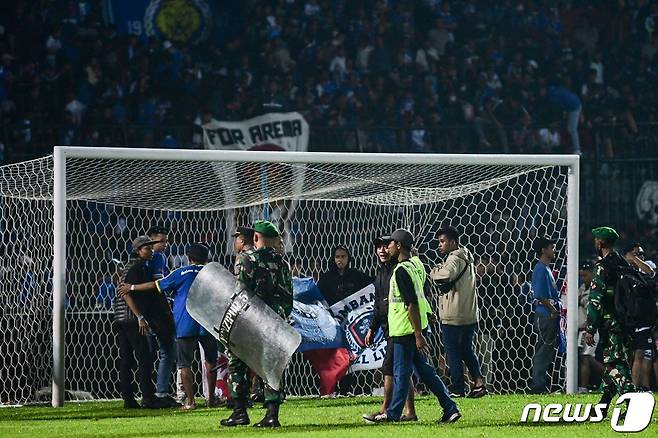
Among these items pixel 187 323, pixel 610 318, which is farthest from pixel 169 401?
pixel 610 318

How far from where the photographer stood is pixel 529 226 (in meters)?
17.2

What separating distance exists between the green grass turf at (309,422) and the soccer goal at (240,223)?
646mm

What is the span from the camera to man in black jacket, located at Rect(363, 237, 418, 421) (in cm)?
1138

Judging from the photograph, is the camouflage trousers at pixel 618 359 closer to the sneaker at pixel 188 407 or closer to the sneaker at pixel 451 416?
the sneaker at pixel 451 416

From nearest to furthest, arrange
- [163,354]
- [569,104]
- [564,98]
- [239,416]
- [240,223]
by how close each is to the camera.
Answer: [239,416]
[163,354]
[240,223]
[569,104]
[564,98]

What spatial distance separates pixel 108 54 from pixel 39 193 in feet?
24.7

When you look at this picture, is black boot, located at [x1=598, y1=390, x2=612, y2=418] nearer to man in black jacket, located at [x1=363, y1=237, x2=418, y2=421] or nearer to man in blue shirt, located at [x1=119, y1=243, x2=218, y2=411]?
man in black jacket, located at [x1=363, y1=237, x2=418, y2=421]

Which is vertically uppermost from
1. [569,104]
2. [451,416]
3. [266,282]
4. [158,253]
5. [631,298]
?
[569,104]

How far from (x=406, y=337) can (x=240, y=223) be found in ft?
18.1

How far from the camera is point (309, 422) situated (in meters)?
11.7

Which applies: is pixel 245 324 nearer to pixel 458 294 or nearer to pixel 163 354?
pixel 163 354

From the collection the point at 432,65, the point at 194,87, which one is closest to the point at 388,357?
the point at 194,87

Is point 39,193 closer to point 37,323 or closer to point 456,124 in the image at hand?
point 37,323

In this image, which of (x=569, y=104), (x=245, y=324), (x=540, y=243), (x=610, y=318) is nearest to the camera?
(x=245, y=324)
